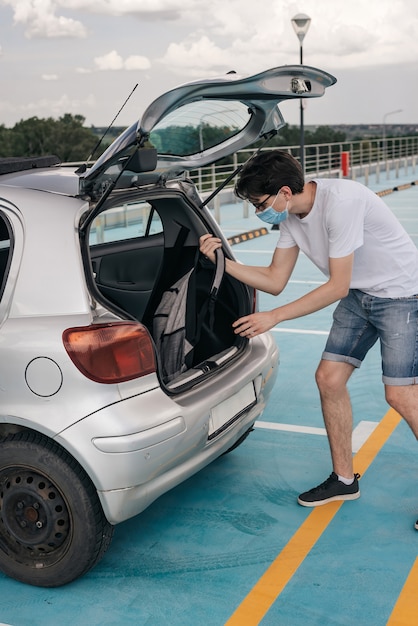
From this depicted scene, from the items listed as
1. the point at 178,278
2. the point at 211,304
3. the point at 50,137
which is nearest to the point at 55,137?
the point at 50,137

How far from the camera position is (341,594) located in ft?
10.7

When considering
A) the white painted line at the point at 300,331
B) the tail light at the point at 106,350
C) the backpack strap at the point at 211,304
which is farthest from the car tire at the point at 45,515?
the white painted line at the point at 300,331

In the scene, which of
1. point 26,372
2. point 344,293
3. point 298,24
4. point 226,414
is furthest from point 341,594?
point 298,24

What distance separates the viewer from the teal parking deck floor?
125 inches

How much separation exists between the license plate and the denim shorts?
1.61 ft

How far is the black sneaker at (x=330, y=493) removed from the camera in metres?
4.04

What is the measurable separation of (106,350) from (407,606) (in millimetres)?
1494

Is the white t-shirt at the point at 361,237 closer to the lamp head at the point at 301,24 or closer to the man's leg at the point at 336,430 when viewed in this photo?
the man's leg at the point at 336,430

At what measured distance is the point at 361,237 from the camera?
142 inches

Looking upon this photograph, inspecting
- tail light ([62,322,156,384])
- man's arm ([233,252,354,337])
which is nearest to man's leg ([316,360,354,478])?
man's arm ([233,252,354,337])

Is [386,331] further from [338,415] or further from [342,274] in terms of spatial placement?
[338,415]

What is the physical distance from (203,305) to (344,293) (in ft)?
2.48

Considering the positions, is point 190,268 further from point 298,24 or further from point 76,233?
point 298,24

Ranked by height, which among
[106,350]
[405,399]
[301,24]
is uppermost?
[301,24]
